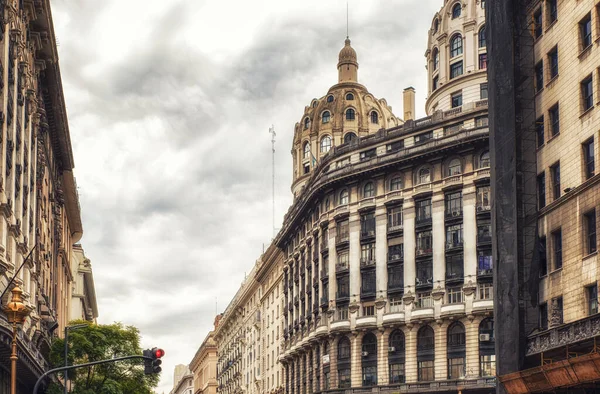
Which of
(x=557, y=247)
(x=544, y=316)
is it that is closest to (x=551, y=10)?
(x=557, y=247)

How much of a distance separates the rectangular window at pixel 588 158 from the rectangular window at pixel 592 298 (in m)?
5.04

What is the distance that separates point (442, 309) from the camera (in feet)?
273

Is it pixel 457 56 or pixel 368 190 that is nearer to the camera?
pixel 368 190

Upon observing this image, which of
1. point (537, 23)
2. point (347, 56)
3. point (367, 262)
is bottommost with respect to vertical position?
point (367, 262)

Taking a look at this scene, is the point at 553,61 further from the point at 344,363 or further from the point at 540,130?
the point at 344,363

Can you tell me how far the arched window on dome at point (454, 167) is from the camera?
84.5 m

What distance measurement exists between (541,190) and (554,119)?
3.61 metres

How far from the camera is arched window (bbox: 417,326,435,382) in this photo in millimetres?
83812

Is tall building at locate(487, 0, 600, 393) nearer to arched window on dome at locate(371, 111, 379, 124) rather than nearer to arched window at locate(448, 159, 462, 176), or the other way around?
arched window at locate(448, 159, 462, 176)

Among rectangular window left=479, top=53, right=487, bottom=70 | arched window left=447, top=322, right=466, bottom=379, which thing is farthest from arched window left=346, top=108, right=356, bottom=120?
arched window left=447, top=322, right=466, bottom=379

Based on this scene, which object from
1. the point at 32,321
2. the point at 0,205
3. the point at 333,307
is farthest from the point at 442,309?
the point at 0,205

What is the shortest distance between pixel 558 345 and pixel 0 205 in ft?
83.1

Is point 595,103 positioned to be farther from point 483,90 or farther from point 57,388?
point 483,90

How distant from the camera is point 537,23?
51.2 m
